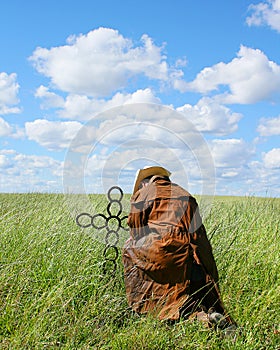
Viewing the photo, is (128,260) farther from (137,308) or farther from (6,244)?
(6,244)

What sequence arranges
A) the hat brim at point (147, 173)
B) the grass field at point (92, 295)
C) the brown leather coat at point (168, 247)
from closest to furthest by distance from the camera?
the grass field at point (92, 295) → the brown leather coat at point (168, 247) → the hat brim at point (147, 173)

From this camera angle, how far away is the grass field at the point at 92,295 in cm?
370

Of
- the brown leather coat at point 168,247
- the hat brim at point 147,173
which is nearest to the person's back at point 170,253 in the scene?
the brown leather coat at point 168,247

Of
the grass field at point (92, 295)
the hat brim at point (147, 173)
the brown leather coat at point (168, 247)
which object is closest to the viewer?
the grass field at point (92, 295)

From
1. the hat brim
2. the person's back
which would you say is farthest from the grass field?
the hat brim

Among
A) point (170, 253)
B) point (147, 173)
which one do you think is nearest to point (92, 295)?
point (170, 253)

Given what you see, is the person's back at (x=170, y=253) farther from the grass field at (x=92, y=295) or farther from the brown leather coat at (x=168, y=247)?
the grass field at (x=92, y=295)

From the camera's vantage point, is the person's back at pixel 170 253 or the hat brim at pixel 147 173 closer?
the person's back at pixel 170 253

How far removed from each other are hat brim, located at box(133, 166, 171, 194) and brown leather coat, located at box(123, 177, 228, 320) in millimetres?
148

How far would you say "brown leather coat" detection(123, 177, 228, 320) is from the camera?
3.85m

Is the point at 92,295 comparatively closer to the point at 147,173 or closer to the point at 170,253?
the point at 170,253

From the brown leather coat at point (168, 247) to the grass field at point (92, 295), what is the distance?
0.74 ft

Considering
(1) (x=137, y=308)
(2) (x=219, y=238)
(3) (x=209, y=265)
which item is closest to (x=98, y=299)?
(1) (x=137, y=308)

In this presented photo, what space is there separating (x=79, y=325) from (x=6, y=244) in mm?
1971
